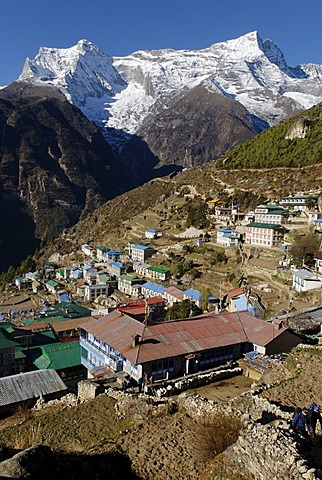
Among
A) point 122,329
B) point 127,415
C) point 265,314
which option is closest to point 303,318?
point 265,314

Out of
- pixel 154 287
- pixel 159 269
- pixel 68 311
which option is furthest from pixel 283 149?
pixel 68 311

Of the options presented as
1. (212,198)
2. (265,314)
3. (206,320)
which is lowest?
(265,314)

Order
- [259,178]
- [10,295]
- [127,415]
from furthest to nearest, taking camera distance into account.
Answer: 1. [259,178]
2. [10,295]
3. [127,415]

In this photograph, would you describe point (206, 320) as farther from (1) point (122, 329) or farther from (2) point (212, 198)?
(2) point (212, 198)

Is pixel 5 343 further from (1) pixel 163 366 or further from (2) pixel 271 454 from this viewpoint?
(2) pixel 271 454

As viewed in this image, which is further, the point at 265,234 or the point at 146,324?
the point at 265,234

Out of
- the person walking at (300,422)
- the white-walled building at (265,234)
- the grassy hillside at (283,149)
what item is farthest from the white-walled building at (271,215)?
the person walking at (300,422)

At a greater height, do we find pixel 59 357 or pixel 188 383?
pixel 188 383
